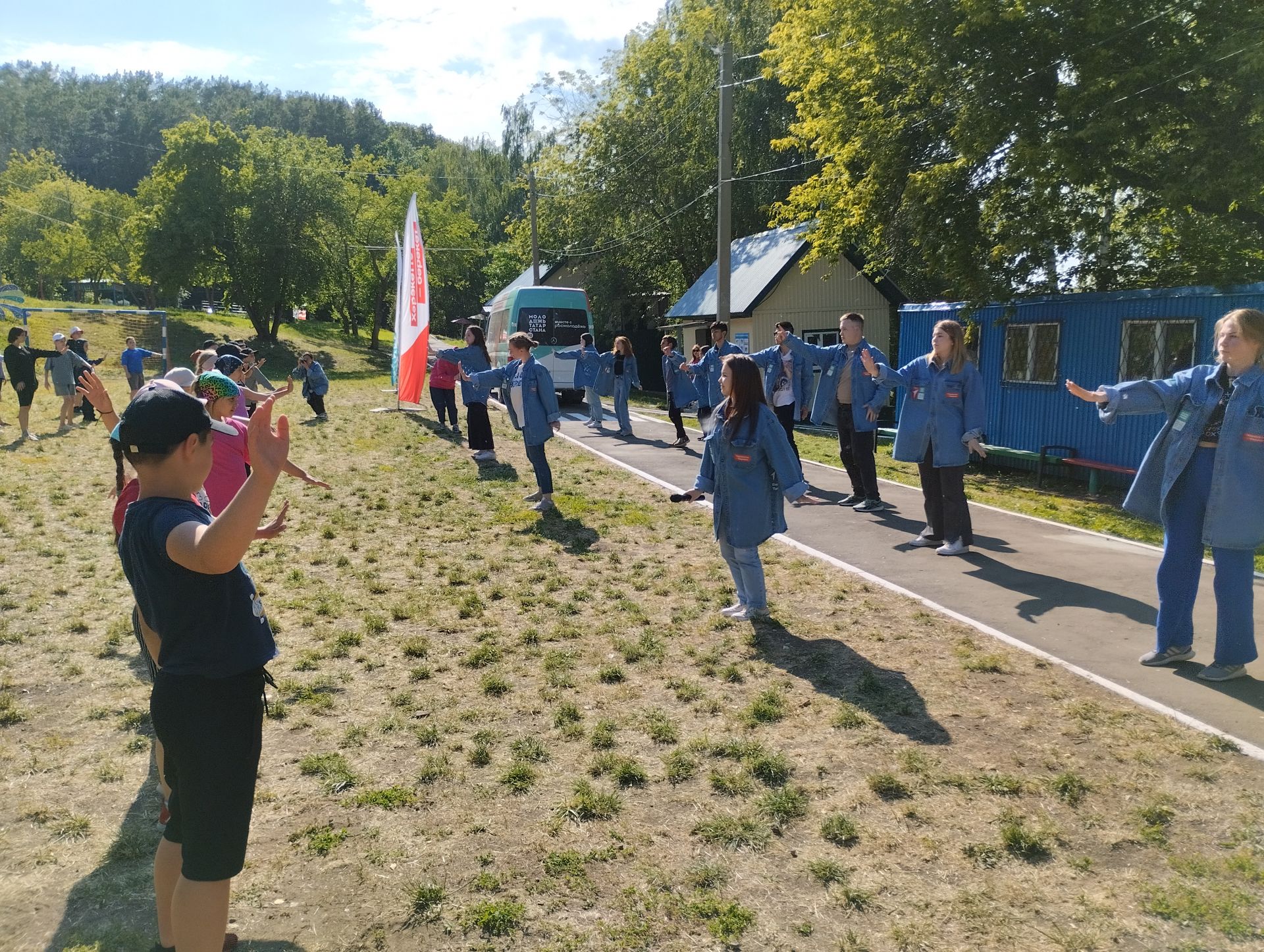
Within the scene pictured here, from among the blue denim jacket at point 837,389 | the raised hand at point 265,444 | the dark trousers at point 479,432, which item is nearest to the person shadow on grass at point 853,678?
the raised hand at point 265,444

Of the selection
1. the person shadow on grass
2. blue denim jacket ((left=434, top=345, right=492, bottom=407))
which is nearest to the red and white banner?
blue denim jacket ((left=434, top=345, right=492, bottom=407))

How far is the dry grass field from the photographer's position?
326 centimetres

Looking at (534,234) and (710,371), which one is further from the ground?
(534,234)

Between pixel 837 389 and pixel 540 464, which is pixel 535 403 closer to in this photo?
pixel 540 464

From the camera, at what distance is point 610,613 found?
6879mm

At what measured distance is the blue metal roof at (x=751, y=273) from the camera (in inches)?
998

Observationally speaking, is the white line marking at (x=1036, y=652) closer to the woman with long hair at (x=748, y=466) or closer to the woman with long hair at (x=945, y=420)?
the woman with long hair at (x=945, y=420)

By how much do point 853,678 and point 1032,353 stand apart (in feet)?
35.5

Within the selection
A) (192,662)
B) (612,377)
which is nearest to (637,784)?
(192,662)

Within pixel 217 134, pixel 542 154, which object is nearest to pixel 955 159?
pixel 542 154

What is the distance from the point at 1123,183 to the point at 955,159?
8.23 feet

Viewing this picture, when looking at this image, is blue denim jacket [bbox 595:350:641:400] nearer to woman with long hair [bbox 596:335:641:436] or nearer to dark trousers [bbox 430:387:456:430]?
woman with long hair [bbox 596:335:641:436]

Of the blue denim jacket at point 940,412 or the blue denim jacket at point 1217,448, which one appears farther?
the blue denim jacket at point 940,412

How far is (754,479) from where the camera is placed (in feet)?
20.6
